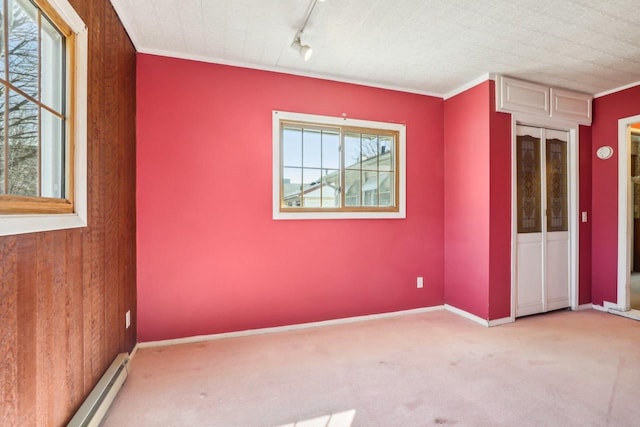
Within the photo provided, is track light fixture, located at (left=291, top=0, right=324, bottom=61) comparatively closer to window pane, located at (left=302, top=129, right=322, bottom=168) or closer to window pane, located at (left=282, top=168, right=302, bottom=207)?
window pane, located at (left=302, top=129, right=322, bottom=168)

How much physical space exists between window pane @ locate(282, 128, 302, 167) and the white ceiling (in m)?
0.59

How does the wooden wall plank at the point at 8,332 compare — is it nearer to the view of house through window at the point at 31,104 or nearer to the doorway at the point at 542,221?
the view of house through window at the point at 31,104

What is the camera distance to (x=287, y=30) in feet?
7.88

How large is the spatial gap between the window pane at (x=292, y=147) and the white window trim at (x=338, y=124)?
3.9 inches

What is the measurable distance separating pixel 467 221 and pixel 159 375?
3188mm

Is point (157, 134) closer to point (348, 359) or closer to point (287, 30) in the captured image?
point (287, 30)

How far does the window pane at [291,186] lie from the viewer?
3.10m

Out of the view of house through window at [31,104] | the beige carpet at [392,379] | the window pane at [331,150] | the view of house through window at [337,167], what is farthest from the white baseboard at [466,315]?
the view of house through window at [31,104]

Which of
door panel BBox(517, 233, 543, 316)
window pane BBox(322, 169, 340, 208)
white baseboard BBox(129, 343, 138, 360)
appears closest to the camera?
white baseboard BBox(129, 343, 138, 360)

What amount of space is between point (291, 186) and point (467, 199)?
192 cm

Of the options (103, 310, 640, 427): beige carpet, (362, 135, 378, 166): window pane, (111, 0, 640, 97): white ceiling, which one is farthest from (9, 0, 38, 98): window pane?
(362, 135, 378, 166): window pane

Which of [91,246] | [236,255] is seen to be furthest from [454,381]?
[91,246]

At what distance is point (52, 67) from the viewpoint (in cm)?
158

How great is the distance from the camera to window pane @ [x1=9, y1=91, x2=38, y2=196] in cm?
129
